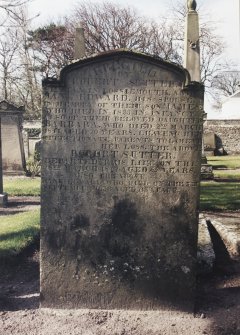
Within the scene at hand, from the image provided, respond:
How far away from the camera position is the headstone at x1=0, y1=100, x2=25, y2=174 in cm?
1413

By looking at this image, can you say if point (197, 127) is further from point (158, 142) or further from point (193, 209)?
point (193, 209)

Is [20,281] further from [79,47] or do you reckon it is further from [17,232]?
[79,47]

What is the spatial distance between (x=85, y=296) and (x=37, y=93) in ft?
113

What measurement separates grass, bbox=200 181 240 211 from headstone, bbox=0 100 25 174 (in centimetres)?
640

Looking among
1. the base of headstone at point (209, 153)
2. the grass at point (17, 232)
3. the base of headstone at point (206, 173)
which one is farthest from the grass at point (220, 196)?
the base of headstone at point (209, 153)

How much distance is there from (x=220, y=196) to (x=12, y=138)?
→ 750 cm

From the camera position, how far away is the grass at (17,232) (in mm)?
5630

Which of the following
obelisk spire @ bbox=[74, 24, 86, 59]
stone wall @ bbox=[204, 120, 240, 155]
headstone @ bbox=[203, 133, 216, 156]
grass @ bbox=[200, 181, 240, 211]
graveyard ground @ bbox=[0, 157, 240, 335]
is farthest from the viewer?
stone wall @ bbox=[204, 120, 240, 155]

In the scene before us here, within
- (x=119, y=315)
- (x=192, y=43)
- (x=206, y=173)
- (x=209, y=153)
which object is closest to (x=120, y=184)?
(x=119, y=315)

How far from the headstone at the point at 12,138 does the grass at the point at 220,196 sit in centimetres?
640

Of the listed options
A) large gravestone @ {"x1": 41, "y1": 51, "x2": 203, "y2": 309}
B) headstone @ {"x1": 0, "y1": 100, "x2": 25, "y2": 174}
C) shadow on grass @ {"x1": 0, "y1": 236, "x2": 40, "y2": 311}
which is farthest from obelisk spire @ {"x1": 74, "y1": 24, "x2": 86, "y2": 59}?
headstone @ {"x1": 0, "y1": 100, "x2": 25, "y2": 174}

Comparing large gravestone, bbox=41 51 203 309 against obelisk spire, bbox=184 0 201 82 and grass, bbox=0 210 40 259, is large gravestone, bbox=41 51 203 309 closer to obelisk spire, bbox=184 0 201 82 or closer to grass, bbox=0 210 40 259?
grass, bbox=0 210 40 259

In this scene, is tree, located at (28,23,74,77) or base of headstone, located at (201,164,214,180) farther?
tree, located at (28,23,74,77)

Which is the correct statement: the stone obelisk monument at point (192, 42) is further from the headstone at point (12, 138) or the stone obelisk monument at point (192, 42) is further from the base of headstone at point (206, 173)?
the headstone at point (12, 138)
